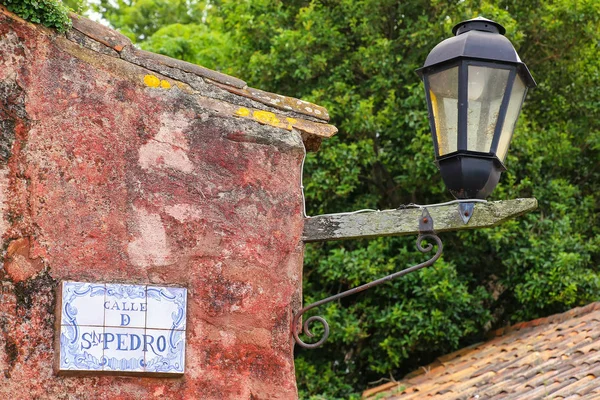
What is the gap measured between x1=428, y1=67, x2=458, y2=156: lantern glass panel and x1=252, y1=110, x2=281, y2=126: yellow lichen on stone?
747mm

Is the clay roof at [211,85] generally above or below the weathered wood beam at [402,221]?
above

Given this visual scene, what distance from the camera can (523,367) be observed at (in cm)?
769

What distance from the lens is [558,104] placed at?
10.2m

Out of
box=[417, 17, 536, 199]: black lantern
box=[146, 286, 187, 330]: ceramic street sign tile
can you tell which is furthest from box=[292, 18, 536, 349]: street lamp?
box=[146, 286, 187, 330]: ceramic street sign tile

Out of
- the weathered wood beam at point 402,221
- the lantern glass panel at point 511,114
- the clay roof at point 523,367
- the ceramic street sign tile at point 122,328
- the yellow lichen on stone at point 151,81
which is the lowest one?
the clay roof at point 523,367

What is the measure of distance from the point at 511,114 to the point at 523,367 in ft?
12.0

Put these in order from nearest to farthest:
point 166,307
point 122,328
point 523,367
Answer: point 122,328, point 166,307, point 523,367

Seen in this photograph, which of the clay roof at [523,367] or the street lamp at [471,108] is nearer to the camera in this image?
the street lamp at [471,108]

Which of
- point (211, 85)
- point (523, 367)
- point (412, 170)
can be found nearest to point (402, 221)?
point (211, 85)

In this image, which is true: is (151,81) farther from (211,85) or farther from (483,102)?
(483,102)

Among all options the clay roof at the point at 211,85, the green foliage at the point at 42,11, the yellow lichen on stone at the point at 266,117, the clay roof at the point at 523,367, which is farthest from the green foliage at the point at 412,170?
the green foliage at the point at 42,11

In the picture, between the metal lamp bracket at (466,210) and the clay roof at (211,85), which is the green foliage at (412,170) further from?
the metal lamp bracket at (466,210)

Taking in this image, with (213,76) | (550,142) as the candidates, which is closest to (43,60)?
(213,76)

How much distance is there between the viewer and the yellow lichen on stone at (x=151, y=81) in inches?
178
